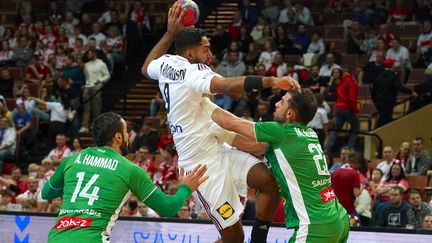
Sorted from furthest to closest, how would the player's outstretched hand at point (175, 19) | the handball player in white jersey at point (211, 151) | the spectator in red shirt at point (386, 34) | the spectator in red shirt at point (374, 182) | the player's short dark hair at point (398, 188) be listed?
the spectator in red shirt at point (386, 34)
the spectator in red shirt at point (374, 182)
the player's short dark hair at point (398, 188)
the player's outstretched hand at point (175, 19)
the handball player in white jersey at point (211, 151)

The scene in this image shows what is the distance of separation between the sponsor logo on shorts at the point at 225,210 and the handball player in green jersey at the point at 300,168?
587mm

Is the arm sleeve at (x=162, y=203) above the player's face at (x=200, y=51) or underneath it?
underneath

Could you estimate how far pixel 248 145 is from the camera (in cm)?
809

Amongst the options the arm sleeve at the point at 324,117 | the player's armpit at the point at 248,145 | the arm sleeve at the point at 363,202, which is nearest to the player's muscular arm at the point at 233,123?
the player's armpit at the point at 248,145

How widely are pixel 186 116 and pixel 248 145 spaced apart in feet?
1.86

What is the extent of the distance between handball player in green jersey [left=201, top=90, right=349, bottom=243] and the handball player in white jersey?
0.37 m

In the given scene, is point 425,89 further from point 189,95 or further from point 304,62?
point 189,95

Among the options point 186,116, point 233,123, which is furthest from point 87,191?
point 186,116

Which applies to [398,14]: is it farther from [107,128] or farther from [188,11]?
[107,128]

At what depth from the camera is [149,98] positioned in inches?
861

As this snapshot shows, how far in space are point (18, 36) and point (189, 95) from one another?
51.0 ft

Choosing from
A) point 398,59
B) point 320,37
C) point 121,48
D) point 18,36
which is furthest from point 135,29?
point 398,59

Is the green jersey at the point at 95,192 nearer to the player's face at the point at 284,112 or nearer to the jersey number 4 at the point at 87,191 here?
the jersey number 4 at the point at 87,191

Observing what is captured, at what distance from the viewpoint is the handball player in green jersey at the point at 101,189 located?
6945 millimetres
